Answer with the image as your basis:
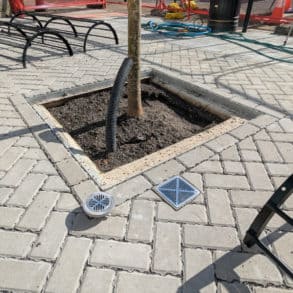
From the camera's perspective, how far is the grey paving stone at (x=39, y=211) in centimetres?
212

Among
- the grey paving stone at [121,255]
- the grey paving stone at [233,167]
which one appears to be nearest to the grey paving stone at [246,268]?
the grey paving stone at [121,255]

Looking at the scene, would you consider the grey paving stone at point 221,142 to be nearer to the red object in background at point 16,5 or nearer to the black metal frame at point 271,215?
the black metal frame at point 271,215

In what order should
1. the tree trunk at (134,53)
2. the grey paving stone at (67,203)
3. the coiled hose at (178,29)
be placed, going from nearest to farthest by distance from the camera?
the grey paving stone at (67,203), the tree trunk at (134,53), the coiled hose at (178,29)

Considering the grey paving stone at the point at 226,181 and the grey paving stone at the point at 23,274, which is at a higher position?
the grey paving stone at the point at 226,181

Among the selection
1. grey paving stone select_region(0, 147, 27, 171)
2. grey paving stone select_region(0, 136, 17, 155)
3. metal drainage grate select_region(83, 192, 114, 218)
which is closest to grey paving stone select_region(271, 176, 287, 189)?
metal drainage grate select_region(83, 192, 114, 218)

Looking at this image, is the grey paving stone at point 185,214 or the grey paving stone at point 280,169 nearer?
the grey paving stone at point 185,214

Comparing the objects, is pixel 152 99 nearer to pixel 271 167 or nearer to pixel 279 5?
pixel 271 167

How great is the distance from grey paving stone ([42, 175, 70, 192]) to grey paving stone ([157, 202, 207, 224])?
0.79m

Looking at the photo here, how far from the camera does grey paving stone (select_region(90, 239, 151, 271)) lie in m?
1.85

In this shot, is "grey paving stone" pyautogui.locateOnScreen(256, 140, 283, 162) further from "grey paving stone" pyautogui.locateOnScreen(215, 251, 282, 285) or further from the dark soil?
"grey paving stone" pyautogui.locateOnScreen(215, 251, 282, 285)

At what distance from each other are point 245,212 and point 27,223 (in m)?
1.61

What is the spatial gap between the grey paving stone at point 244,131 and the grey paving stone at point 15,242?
221 cm

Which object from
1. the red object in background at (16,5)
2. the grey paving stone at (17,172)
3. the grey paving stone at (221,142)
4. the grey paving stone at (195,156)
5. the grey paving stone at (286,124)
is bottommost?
the grey paving stone at (17,172)

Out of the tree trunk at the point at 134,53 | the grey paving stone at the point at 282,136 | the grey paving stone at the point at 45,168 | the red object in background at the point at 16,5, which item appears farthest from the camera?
the red object in background at the point at 16,5
